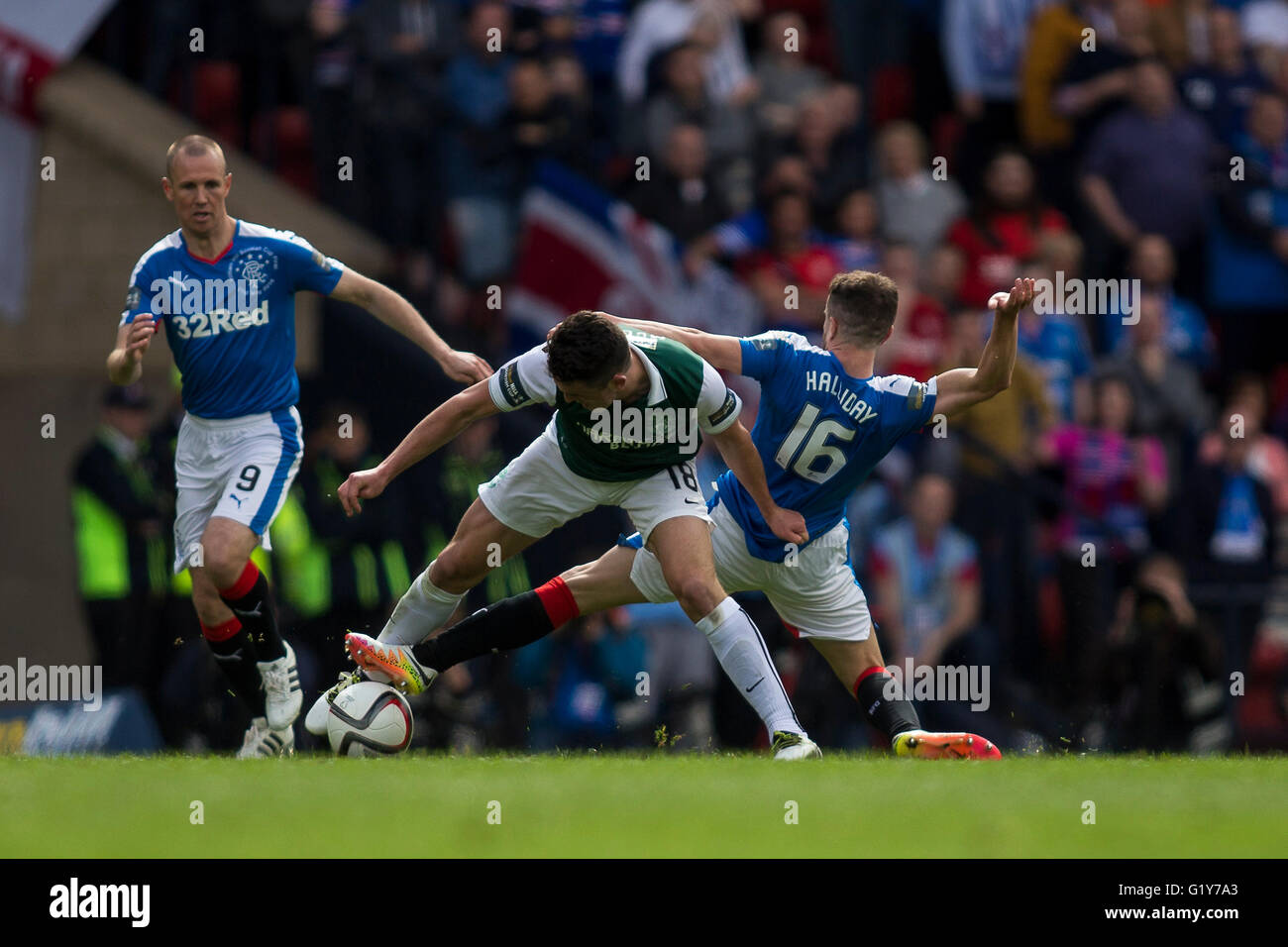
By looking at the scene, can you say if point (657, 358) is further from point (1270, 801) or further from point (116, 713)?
point (116, 713)

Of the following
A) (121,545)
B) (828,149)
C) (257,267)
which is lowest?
(121,545)

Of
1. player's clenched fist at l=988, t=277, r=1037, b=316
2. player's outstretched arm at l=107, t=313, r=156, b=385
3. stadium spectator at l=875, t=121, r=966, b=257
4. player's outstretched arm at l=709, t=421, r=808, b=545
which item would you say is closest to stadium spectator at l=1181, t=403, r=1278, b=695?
stadium spectator at l=875, t=121, r=966, b=257

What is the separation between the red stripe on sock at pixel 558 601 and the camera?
8.55 metres

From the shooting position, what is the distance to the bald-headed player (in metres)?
8.46

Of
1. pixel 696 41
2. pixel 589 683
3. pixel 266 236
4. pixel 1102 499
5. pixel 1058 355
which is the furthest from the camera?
pixel 696 41

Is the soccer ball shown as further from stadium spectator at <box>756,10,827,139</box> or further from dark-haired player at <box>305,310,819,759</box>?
stadium spectator at <box>756,10,827,139</box>

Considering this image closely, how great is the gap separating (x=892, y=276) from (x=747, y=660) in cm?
566

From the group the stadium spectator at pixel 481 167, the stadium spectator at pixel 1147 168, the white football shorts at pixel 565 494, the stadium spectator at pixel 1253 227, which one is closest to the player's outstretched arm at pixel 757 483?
the white football shorts at pixel 565 494

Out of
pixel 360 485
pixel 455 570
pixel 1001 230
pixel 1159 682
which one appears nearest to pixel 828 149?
pixel 1001 230

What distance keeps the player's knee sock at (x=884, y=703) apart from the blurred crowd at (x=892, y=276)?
2.81 metres

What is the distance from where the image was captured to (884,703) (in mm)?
8586

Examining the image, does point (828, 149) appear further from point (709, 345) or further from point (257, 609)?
point (257, 609)

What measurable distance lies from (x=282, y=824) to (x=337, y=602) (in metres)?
6.11

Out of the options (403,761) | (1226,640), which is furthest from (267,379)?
(1226,640)
